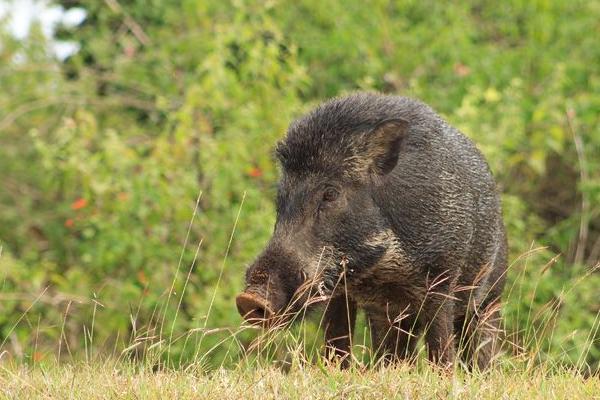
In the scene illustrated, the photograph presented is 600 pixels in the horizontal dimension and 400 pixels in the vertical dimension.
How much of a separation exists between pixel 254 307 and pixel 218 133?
4.08 metres

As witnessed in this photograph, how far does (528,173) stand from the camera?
31.7ft

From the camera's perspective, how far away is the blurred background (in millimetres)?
8094

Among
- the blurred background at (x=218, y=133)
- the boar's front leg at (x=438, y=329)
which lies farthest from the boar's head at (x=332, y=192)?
the blurred background at (x=218, y=133)

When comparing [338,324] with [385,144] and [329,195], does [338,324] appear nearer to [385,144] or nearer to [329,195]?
[329,195]

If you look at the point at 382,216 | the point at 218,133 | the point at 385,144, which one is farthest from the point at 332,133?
the point at 218,133

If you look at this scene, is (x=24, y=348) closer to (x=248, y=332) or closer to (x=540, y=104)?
(x=248, y=332)

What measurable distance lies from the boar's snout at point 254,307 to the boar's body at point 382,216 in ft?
1.11

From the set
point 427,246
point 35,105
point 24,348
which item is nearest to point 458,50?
point 35,105

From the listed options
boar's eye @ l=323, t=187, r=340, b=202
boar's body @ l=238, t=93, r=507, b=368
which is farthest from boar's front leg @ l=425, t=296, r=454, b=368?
boar's eye @ l=323, t=187, r=340, b=202

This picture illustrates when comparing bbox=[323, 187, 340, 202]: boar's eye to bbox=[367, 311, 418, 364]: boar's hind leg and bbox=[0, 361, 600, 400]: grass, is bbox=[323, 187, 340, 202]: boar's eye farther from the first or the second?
bbox=[0, 361, 600, 400]: grass

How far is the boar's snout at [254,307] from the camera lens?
14.9 feet

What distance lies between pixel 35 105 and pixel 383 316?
205 inches

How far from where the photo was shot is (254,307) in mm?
4582

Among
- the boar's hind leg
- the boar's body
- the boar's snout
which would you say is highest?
the boar's body
